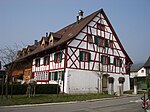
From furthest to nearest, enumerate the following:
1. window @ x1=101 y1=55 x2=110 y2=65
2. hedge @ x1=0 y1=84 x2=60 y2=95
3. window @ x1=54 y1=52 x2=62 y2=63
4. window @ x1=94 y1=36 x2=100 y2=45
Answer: window @ x1=101 y1=55 x2=110 y2=65, window @ x1=94 y1=36 x2=100 y2=45, window @ x1=54 y1=52 x2=62 y2=63, hedge @ x1=0 y1=84 x2=60 y2=95

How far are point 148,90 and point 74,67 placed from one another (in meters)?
19.1

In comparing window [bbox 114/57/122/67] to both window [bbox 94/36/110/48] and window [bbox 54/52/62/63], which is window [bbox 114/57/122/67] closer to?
window [bbox 94/36/110/48]

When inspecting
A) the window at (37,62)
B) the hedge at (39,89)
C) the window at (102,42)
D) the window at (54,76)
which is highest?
the window at (102,42)

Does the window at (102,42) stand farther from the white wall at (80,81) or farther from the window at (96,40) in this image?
the white wall at (80,81)

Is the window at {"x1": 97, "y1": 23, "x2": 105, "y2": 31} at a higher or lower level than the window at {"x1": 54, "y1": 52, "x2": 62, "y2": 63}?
higher

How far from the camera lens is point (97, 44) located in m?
31.3

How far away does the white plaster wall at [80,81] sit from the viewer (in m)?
26.7

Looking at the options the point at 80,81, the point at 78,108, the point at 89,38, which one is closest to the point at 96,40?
the point at 89,38

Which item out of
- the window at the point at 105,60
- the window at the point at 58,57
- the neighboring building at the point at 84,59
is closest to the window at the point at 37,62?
the neighboring building at the point at 84,59

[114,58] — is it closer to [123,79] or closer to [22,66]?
[123,79]

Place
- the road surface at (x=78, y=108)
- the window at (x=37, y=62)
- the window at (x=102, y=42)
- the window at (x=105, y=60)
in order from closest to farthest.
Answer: the road surface at (x=78, y=108)
the window at (x=102, y=42)
the window at (x=105, y=60)
the window at (x=37, y=62)

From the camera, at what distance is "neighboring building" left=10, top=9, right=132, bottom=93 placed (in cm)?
2755

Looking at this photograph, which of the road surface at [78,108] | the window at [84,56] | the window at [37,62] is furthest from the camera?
the window at [37,62]

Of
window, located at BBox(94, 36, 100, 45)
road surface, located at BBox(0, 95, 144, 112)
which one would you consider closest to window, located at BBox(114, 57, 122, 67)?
window, located at BBox(94, 36, 100, 45)
